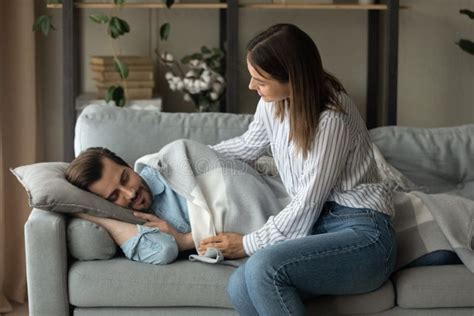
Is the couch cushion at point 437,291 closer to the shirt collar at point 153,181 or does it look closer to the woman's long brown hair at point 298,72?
the woman's long brown hair at point 298,72

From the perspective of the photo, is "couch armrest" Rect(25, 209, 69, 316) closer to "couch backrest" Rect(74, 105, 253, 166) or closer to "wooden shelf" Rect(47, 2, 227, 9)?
"couch backrest" Rect(74, 105, 253, 166)

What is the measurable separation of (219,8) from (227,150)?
4.16 ft

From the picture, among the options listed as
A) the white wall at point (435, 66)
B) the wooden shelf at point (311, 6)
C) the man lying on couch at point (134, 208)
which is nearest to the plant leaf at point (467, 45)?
the white wall at point (435, 66)

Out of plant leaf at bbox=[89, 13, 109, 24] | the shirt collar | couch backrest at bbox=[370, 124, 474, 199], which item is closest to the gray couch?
the shirt collar

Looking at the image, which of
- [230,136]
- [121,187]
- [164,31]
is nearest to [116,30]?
[164,31]

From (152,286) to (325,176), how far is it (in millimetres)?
584

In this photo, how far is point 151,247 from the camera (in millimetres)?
2822

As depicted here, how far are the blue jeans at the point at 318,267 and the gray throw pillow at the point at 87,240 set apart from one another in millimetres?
402

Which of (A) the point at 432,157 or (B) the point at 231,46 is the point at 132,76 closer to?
(B) the point at 231,46

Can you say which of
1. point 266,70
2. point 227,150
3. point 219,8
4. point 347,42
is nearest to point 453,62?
point 347,42

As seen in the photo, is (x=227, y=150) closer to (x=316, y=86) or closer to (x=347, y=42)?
(x=316, y=86)

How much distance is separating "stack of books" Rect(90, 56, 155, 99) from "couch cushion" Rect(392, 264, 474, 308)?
5.34ft

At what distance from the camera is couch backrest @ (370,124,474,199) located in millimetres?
3385

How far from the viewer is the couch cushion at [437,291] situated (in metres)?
2.75
